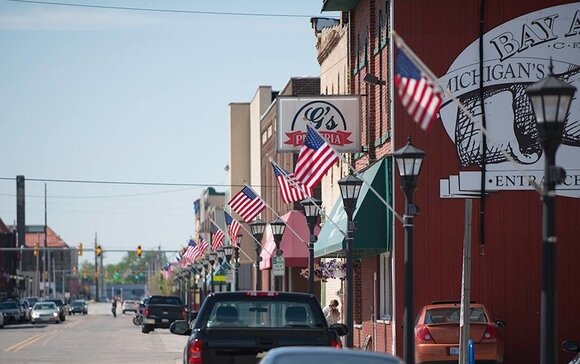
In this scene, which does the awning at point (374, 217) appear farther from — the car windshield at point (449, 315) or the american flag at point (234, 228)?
the american flag at point (234, 228)

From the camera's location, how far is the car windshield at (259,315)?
18828 millimetres

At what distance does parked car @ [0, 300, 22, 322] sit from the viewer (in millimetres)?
84188

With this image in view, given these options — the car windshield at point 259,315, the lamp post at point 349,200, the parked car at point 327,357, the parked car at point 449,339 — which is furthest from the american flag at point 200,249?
the parked car at point 327,357

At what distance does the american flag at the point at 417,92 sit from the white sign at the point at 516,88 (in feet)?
47.4

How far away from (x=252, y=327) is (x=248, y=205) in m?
25.2

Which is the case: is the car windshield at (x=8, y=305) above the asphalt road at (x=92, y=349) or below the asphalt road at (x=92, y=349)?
below

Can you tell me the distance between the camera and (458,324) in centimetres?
2709

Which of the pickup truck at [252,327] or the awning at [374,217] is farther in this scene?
the awning at [374,217]

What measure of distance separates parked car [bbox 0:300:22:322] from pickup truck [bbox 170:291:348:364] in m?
66.8

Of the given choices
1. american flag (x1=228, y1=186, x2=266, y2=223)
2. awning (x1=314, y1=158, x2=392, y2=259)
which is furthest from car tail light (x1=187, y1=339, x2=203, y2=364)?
american flag (x1=228, y1=186, x2=266, y2=223)

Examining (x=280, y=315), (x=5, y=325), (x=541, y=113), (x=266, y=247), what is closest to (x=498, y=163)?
(x=280, y=315)

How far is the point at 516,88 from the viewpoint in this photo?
104ft

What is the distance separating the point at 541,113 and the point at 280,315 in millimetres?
5317

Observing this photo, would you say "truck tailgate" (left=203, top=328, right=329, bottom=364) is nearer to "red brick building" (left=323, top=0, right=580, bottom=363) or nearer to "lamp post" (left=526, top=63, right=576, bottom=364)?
"lamp post" (left=526, top=63, right=576, bottom=364)
